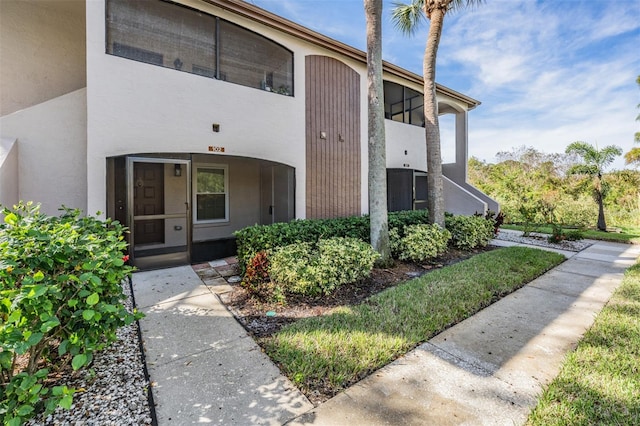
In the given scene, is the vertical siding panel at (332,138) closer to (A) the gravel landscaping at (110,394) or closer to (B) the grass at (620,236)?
(A) the gravel landscaping at (110,394)

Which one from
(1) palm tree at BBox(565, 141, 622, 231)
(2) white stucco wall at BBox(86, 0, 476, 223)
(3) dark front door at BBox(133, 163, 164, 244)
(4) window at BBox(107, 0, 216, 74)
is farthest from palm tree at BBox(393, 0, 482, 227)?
(1) palm tree at BBox(565, 141, 622, 231)

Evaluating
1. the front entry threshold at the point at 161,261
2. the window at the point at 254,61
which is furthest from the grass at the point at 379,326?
the window at the point at 254,61

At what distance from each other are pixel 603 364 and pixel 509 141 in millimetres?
28475

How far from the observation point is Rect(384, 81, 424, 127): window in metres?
10.9

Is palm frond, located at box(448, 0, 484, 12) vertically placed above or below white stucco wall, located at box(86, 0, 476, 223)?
above

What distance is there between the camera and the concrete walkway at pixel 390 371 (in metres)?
2.26

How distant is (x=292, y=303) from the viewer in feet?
14.7

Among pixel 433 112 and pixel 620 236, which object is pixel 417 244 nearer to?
pixel 433 112

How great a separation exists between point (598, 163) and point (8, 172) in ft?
60.9

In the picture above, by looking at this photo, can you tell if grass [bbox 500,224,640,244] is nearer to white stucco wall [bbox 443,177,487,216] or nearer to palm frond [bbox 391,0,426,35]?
white stucco wall [bbox 443,177,487,216]

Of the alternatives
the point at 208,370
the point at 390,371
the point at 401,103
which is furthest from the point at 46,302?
the point at 401,103

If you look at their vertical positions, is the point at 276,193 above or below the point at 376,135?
below

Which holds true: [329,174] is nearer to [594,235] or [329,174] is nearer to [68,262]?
[68,262]

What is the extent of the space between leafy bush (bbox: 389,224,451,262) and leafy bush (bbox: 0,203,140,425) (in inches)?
226
